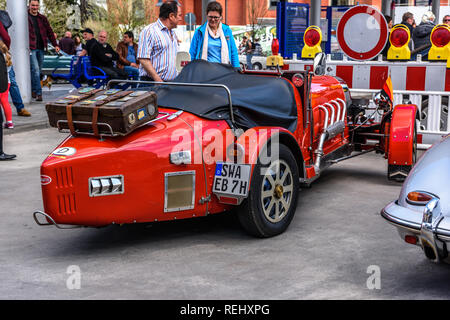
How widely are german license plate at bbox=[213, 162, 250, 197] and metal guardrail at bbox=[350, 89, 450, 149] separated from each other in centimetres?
439

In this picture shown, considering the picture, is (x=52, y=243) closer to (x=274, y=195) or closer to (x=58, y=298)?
(x=58, y=298)

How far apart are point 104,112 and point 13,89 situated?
24.3ft

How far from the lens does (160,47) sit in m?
6.53

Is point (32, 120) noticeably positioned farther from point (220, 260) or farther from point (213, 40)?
point (220, 260)

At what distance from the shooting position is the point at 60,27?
89.3ft

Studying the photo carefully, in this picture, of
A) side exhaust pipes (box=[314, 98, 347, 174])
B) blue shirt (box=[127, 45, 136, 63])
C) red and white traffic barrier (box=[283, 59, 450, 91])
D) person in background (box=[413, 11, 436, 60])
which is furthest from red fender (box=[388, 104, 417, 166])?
blue shirt (box=[127, 45, 136, 63])

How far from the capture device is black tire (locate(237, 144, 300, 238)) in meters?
4.55

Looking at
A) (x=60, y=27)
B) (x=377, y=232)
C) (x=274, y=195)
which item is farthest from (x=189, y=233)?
(x=60, y=27)

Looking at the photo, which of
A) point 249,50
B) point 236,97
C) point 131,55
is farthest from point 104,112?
point 249,50

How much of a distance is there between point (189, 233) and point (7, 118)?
5664 mm

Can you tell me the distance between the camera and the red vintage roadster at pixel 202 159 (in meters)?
4.07

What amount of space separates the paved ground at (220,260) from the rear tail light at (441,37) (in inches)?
144

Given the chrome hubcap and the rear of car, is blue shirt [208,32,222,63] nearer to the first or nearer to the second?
the chrome hubcap

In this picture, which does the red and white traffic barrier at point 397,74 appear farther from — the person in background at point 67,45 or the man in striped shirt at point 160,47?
the person in background at point 67,45
